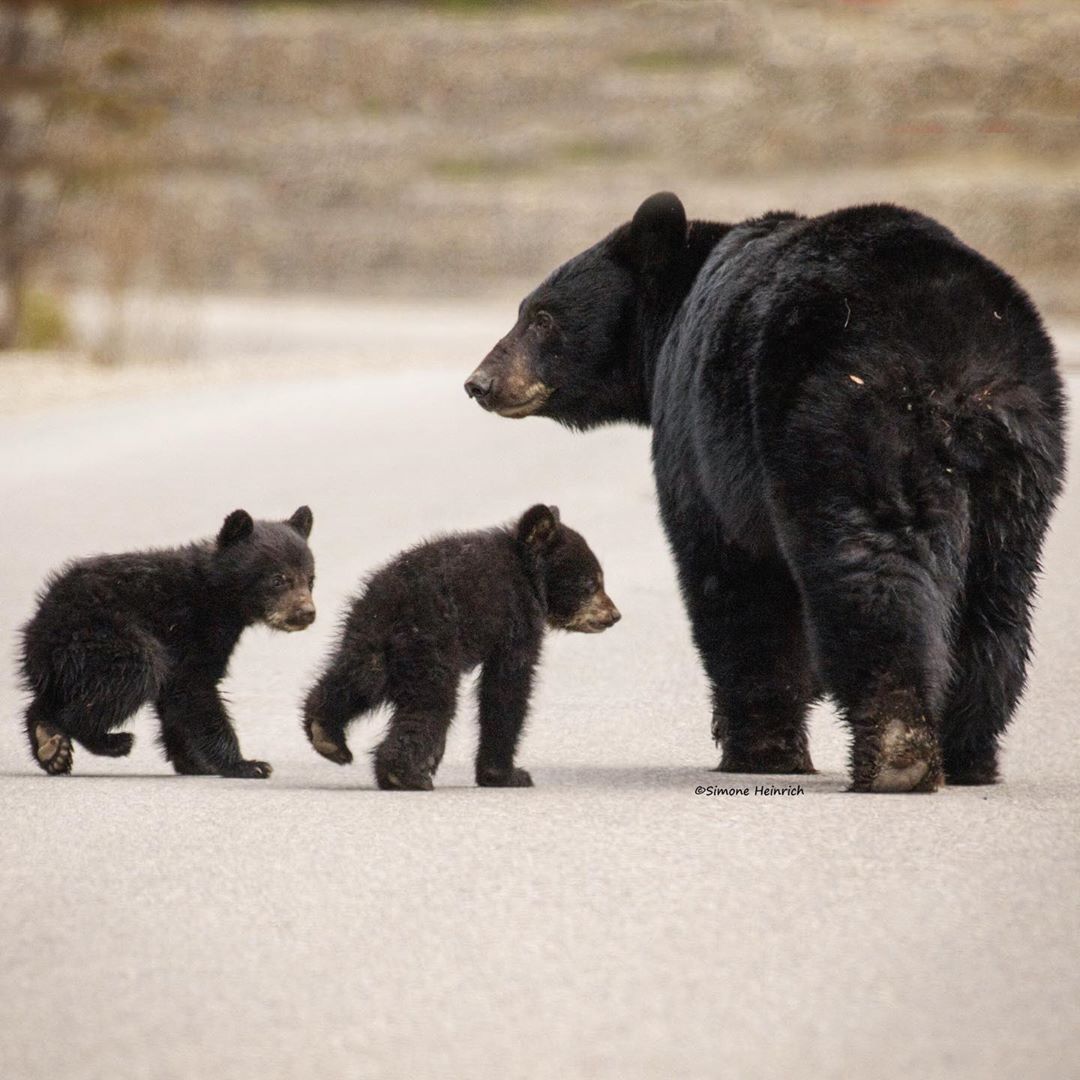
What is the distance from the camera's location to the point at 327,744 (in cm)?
623

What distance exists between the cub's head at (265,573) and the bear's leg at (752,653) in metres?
1.33

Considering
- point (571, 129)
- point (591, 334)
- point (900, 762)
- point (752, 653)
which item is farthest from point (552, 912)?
point (571, 129)

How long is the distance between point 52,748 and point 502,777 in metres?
1.39

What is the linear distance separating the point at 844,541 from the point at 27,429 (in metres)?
11.7

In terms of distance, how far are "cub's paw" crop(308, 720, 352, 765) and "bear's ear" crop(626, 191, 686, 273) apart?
1935 mm

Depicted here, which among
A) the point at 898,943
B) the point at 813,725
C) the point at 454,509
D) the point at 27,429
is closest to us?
the point at 898,943

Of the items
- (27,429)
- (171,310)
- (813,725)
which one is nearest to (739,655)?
(813,725)

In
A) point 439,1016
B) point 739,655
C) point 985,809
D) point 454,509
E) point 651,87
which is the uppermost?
point 651,87

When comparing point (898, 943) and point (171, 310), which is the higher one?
point (171, 310)

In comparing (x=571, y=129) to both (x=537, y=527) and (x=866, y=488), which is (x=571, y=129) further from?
(x=866, y=488)

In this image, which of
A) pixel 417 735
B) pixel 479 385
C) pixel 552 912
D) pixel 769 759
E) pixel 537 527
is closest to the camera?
pixel 552 912

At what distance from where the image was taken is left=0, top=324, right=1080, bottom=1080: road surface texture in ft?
11.6

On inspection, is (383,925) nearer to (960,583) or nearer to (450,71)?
(960,583)

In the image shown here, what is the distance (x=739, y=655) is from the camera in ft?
20.5
